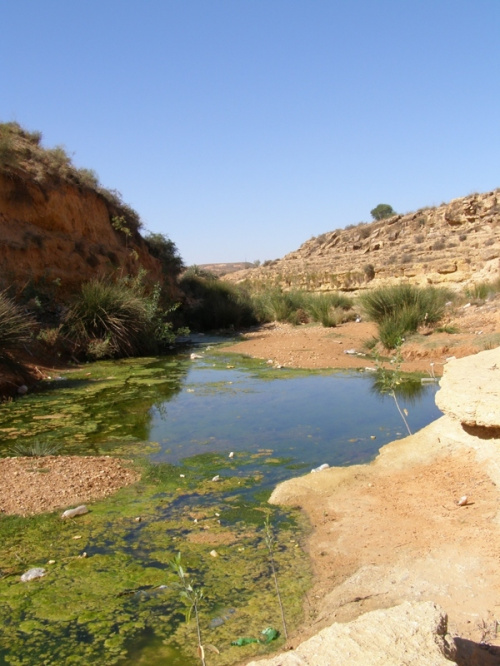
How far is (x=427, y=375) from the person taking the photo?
36.3ft

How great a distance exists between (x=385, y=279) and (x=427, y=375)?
17.6m

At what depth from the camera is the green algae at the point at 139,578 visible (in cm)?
318

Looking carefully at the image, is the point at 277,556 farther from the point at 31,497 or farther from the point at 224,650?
the point at 31,497

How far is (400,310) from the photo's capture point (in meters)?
14.8

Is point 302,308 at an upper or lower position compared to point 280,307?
lower

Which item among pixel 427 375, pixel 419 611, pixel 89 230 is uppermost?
pixel 89 230

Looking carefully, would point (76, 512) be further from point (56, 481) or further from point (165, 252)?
point (165, 252)

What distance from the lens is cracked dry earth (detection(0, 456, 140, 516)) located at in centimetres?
505

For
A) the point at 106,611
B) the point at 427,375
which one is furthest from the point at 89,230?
the point at 106,611

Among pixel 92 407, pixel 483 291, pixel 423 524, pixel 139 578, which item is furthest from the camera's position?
pixel 483 291

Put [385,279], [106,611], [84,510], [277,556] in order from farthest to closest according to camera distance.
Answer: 1. [385,279]
2. [84,510]
3. [277,556]
4. [106,611]

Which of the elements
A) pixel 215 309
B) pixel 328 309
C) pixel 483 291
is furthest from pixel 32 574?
pixel 215 309

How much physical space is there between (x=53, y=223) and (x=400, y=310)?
957 centimetres

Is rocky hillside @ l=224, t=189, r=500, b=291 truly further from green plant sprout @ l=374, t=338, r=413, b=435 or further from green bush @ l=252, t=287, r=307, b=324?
green plant sprout @ l=374, t=338, r=413, b=435
